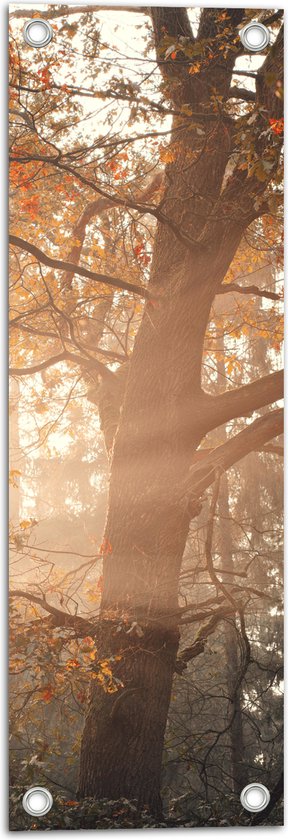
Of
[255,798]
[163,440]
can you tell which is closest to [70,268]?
[163,440]

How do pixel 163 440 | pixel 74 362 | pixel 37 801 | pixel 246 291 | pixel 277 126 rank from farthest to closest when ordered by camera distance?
pixel 246 291 < pixel 74 362 < pixel 163 440 < pixel 277 126 < pixel 37 801

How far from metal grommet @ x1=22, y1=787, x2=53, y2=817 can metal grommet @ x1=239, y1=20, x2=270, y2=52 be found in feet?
9.98

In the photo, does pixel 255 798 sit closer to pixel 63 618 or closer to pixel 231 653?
pixel 231 653

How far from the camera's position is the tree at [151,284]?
10.5 feet

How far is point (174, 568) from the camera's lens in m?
3.40

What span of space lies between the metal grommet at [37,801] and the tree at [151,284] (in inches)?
10.2

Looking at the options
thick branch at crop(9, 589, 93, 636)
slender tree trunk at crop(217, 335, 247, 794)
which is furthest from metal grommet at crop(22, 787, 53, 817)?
slender tree trunk at crop(217, 335, 247, 794)

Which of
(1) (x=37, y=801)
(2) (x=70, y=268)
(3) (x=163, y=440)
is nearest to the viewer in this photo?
(1) (x=37, y=801)

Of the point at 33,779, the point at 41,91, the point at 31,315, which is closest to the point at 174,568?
the point at 33,779

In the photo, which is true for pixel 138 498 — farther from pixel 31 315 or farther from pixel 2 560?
pixel 31 315

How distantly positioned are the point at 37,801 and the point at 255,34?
3.11m

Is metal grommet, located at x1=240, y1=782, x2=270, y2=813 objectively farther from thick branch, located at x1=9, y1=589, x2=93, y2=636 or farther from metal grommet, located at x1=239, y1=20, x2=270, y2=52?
metal grommet, located at x1=239, y1=20, x2=270, y2=52

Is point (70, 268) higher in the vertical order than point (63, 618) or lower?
higher

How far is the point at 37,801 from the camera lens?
2.93 m
